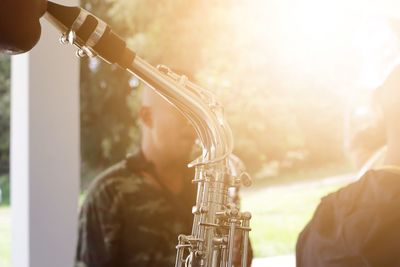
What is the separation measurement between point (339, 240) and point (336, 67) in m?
3.10

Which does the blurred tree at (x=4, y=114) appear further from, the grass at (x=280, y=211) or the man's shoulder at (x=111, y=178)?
the man's shoulder at (x=111, y=178)

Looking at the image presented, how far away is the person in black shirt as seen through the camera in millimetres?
1513

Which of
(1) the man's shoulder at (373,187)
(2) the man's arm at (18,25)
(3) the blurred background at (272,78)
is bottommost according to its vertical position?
(1) the man's shoulder at (373,187)

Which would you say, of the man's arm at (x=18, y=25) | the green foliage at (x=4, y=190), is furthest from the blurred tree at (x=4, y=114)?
the man's arm at (x=18, y=25)

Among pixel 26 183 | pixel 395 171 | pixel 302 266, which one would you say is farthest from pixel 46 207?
pixel 395 171

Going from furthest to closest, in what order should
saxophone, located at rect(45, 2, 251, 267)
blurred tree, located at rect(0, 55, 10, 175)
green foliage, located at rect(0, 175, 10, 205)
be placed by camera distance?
blurred tree, located at rect(0, 55, 10, 175) < green foliage, located at rect(0, 175, 10, 205) < saxophone, located at rect(45, 2, 251, 267)

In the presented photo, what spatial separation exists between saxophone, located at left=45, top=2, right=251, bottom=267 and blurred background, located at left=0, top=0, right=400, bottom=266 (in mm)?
2858

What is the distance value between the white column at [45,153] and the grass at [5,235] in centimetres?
215

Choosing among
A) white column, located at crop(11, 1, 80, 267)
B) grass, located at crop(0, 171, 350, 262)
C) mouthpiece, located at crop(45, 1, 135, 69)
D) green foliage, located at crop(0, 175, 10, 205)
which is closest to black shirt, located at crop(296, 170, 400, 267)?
mouthpiece, located at crop(45, 1, 135, 69)

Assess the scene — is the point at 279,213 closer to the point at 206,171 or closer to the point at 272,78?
the point at 272,78

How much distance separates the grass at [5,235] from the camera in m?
5.21

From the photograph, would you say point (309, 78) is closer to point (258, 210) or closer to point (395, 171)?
point (258, 210)

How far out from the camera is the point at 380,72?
222cm

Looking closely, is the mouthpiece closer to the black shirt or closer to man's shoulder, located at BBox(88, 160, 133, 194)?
the black shirt
